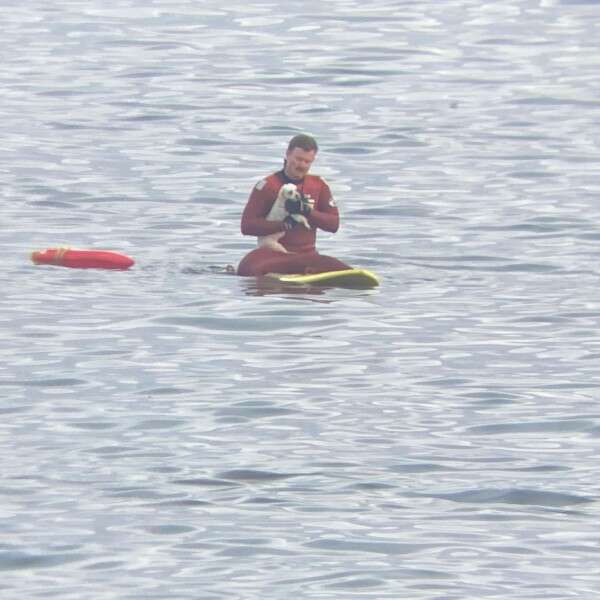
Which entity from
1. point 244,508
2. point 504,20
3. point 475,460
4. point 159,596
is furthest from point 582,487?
point 504,20

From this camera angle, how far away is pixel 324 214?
19.8 metres

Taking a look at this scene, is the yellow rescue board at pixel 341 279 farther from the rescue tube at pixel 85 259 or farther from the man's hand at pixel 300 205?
the rescue tube at pixel 85 259

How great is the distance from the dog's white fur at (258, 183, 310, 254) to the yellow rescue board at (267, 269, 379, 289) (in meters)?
0.45

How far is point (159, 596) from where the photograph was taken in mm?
11305

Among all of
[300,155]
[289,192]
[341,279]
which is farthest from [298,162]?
[341,279]

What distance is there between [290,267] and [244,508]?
7095 millimetres

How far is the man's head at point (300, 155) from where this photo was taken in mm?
19375

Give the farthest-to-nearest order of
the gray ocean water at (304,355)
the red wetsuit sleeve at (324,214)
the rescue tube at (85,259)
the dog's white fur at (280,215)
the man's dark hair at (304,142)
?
the rescue tube at (85,259), the red wetsuit sleeve at (324,214), the dog's white fur at (280,215), the man's dark hair at (304,142), the gray ocean water at (304,355)

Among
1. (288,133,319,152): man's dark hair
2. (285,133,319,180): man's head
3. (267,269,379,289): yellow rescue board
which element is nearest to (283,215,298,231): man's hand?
(285,133,319,180): man's head

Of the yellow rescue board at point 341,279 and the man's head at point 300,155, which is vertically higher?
the man's head at point 300,155

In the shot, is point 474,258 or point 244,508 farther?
point 474,258

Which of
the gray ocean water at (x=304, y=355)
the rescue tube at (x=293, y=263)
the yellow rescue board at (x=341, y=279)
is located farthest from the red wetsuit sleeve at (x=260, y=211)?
the gray ocean water at (x=304, y=355)

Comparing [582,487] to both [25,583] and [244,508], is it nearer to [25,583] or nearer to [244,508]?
[244,508]

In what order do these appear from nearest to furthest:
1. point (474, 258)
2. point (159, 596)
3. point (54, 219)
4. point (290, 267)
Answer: point (159, 596) → point (290, 267) → point (474, 258) → point (54, 219)
